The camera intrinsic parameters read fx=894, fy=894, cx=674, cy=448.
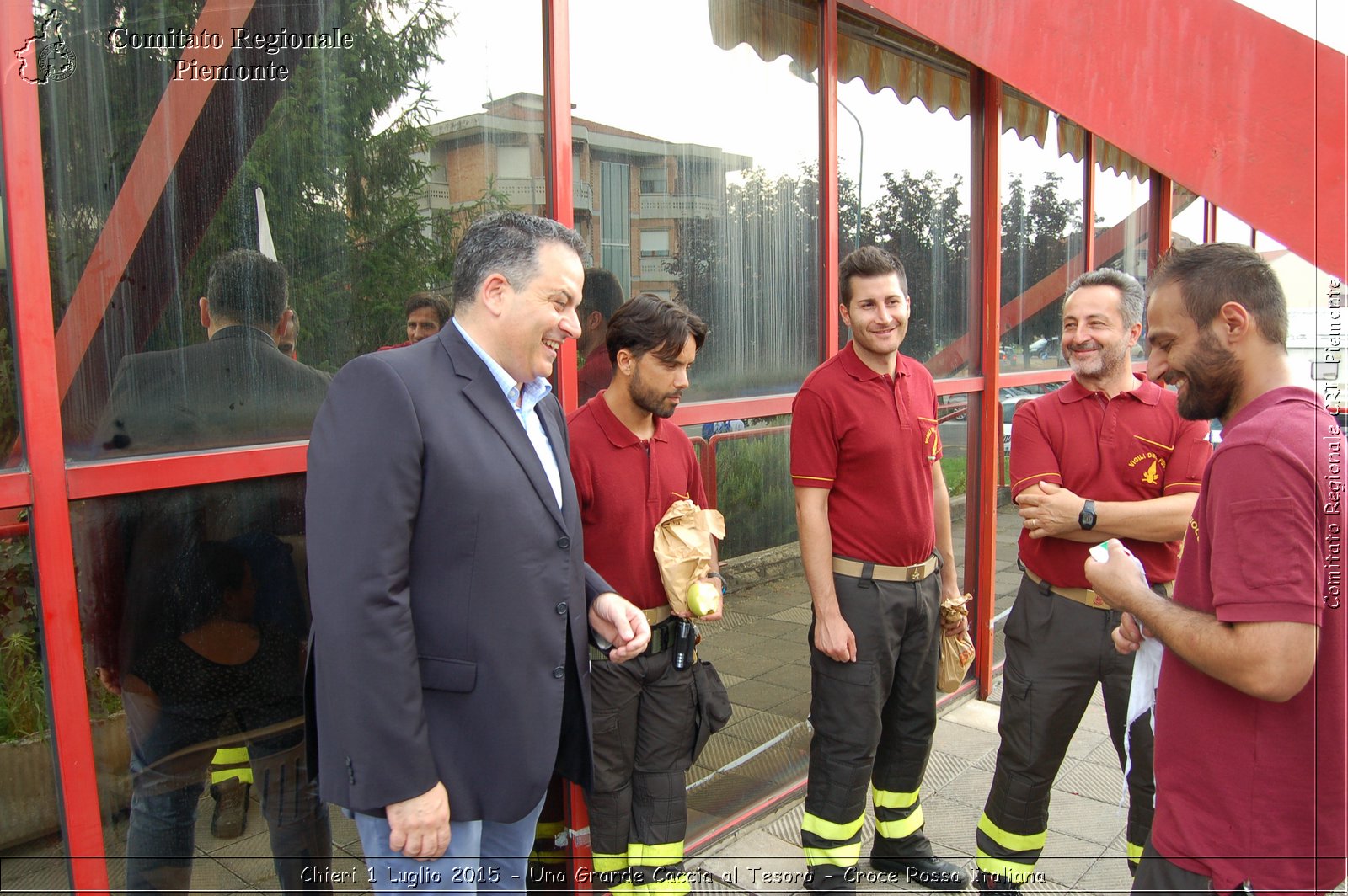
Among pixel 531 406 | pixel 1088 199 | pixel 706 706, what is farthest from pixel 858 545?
pixel 1088 199

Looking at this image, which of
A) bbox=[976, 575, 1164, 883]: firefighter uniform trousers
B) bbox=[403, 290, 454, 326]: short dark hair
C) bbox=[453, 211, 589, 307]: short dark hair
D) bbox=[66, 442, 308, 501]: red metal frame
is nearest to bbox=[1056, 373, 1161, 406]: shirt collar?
bbox=[976, 575, 1164, 883]: firefighter uniform trousers

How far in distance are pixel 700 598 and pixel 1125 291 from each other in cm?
189

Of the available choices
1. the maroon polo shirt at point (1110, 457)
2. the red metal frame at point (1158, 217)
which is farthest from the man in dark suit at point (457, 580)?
the red metal frame at point (1158, 217)

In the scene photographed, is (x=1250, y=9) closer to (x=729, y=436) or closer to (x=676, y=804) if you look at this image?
(x=729, y=436)

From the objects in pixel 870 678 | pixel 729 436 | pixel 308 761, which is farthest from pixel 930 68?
pixel 308 761

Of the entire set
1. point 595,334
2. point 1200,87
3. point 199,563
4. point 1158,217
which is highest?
point 1200,87

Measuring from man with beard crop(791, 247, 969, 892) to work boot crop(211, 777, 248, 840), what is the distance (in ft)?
5.98

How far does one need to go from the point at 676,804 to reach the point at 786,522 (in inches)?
62.3

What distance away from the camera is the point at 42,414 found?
6.14ft

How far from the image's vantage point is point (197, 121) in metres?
2.16

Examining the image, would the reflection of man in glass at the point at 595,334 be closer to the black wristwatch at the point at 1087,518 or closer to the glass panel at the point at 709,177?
the glass panel at the point at 709,177

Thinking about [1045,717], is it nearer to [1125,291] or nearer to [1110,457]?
[1110,457]

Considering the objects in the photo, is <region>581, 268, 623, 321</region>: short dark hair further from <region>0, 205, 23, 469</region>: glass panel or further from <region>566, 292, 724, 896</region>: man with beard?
<region>0, 205, 23, 469</region>: glass panel

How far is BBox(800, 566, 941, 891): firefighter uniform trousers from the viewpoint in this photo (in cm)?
310
